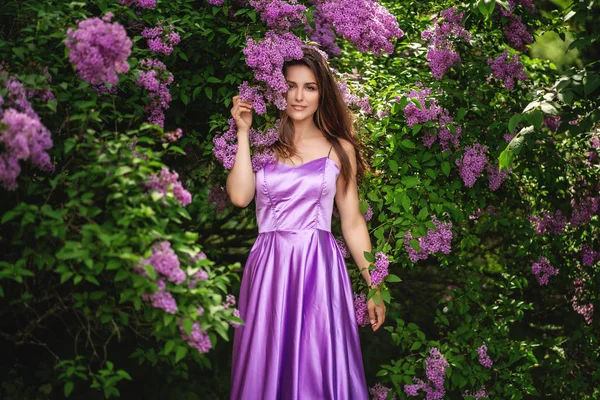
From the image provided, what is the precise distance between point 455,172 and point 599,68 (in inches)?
31.4

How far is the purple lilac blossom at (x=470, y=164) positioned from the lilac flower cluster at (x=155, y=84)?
1370mm

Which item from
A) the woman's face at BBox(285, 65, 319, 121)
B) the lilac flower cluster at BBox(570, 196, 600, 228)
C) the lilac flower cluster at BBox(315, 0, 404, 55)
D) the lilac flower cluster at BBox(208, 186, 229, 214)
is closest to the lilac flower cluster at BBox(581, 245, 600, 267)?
the lilac flower cluster at BBox(570, 196, 600, 228)

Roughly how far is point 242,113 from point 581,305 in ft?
7.31

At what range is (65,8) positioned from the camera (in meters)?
2.48

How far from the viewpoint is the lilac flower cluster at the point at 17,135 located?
205cm

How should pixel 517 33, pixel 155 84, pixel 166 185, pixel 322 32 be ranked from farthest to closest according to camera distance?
pixel 322 32
pixel 517 33
pixel 155 84
pixel 166 185

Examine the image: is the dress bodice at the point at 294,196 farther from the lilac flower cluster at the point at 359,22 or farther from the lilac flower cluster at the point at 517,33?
the lilac flower cluster at the point at 517,33

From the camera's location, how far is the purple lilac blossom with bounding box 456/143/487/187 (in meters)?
3.35

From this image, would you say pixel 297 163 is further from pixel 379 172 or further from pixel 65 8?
pixel 65 8

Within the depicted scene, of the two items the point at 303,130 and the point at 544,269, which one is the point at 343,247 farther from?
the point at 544,269

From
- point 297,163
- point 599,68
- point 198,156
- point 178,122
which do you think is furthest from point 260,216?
point 599,68

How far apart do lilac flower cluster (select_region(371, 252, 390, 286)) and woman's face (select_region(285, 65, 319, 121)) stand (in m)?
0.67

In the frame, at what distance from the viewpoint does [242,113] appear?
9.86 ft

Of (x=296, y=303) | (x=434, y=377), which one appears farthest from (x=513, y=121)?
(x=434, y=377)
